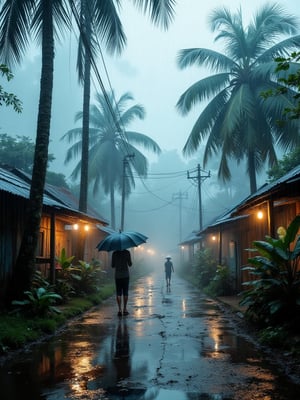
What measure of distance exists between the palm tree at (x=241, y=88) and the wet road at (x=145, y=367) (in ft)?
41.5

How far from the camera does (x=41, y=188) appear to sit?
10.5 meters

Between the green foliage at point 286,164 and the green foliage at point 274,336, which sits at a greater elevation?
the green foliage at point 286,164

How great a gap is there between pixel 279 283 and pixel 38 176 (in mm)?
6350

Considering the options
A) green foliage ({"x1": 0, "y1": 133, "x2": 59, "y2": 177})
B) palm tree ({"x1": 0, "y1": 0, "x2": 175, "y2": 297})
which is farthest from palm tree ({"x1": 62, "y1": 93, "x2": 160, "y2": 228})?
palm tree ({"x1": 0, "y1": 0, "x2": 175, "y2": 297})

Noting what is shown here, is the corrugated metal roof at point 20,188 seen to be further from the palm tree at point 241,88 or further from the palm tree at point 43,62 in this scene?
the palm tree at point 241,88

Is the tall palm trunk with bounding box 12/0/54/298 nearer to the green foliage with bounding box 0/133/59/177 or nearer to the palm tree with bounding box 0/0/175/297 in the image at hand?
the palm tree with bounding box 0/0/175/297

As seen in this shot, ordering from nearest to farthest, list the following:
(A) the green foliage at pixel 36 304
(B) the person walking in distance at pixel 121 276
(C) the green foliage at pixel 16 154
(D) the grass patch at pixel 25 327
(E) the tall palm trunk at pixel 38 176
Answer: (D) the grass patch at pixel 25 327 < (A) the green foliage at pixel 36 304 < (E) the tall palm trunk at pixel 38 176 < (B) the person walking in distance at pixel 121 276 < (C) the green foliage at pixel 16 154

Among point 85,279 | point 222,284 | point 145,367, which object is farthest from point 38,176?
point 222,284

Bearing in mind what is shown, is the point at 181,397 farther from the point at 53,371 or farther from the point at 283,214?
the point at 283,214

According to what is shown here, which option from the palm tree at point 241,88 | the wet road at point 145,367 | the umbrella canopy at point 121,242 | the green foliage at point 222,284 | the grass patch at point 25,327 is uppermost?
the palm tree at point 241,88

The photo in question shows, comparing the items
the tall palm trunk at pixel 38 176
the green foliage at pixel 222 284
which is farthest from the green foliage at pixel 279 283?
the green foliage at pixel 222 284

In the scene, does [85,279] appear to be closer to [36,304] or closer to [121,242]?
[121,242]

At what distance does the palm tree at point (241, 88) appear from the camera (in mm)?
19812

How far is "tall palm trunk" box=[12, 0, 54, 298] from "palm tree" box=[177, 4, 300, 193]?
33.8 feet
